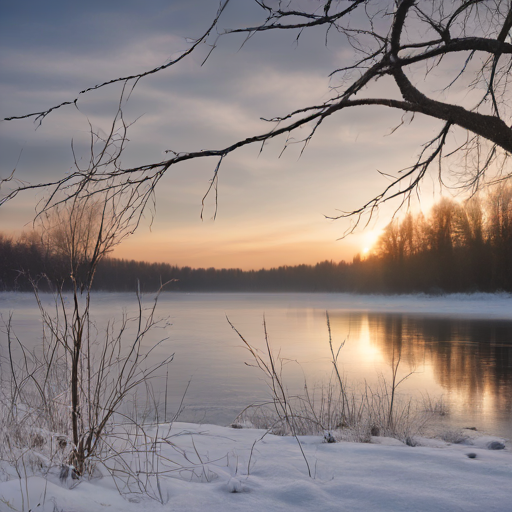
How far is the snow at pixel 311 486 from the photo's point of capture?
2000 millimetres

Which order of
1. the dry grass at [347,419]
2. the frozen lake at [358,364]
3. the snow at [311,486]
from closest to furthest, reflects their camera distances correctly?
1. the snow at [311,486]
2. the dry grass at [347,419]
3. the frozen lake at [358,364]

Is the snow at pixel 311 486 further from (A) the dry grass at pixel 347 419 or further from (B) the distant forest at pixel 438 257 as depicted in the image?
(B) the distant forest at pixel 438 257

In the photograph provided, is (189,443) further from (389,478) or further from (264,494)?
(389,478)

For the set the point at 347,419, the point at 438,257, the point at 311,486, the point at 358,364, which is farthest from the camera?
the point at 438,257

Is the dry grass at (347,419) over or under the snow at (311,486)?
under

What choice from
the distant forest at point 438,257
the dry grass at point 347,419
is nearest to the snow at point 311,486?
the dry grass at point 347,419

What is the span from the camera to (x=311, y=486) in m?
2.24

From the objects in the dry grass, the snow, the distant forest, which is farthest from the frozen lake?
the distant forest

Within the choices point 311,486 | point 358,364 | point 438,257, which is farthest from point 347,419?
point 438,257

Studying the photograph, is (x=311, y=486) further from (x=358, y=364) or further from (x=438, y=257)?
(x=438, y=257)

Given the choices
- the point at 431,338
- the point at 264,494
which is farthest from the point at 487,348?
the point at 264,494

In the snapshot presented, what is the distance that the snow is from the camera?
2000 millimetres

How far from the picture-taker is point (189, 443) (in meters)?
3.42

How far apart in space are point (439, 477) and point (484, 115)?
3.10m
